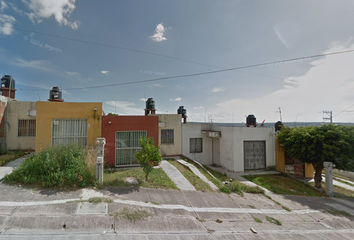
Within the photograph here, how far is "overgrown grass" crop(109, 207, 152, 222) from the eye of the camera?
404 centimetres

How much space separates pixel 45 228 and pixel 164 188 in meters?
3.73

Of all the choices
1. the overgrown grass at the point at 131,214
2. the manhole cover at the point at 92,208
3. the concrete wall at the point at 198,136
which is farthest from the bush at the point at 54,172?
the concrete wall at the point at 198,136

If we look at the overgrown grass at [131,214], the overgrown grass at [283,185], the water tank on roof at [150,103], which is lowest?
the overgrown grass at [283,185]

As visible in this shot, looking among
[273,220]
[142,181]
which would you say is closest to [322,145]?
[273,220]

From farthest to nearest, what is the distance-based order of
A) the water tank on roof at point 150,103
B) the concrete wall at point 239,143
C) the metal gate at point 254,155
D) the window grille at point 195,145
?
the water tank on roof at point 150,103
the window grille at point 195,145
the metal gate at point 254,155
the concrete wall at point 239,143

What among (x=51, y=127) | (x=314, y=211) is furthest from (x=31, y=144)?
(x=314, y=211)

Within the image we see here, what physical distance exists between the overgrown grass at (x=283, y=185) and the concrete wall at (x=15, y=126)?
15643 millimetres

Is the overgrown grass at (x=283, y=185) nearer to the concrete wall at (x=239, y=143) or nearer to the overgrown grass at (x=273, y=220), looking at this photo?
the concrete wall at (x=239, y=143)

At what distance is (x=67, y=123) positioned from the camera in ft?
27.1

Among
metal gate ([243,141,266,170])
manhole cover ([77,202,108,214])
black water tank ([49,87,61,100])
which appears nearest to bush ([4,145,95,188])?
manhole cover ([77,202,108,214])

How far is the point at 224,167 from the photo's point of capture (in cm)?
1167

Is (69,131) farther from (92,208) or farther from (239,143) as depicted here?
(239,143)

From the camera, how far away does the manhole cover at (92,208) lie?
4.07 metres

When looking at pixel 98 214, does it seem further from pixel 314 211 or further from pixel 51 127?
pixel 314 211
